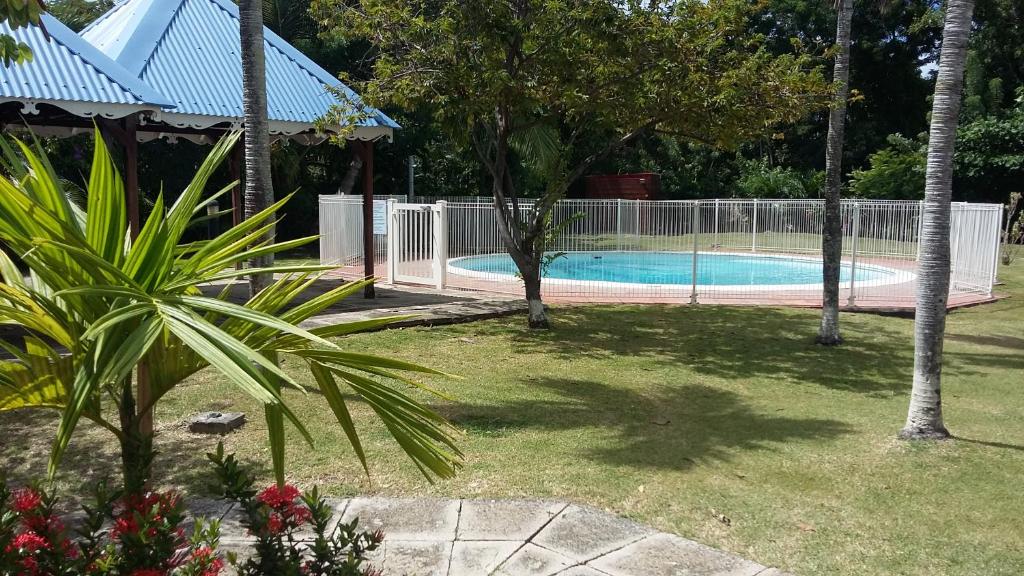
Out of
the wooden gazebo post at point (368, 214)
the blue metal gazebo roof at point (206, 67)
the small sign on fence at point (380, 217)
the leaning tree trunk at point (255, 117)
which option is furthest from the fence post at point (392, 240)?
the leaning tree trunk at point (255, 117)

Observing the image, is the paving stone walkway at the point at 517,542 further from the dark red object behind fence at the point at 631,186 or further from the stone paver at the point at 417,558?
the dark red object behind fence at the point at 631,186

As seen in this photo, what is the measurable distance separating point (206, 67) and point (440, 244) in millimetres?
5341

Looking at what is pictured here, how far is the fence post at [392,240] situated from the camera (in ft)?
55.5

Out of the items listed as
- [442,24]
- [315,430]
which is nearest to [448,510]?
[315,430]

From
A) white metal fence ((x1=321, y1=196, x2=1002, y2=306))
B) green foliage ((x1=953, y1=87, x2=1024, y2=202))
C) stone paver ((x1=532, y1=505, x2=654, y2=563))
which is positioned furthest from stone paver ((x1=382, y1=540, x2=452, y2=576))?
green foliage ((x1=953, y1=87, x2=1024, y2=202))

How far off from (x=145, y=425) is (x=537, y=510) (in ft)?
8.06

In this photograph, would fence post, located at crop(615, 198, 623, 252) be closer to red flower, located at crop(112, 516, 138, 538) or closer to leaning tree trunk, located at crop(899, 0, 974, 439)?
leaning tree trunk, located at crop(899, 0, 974, 439)

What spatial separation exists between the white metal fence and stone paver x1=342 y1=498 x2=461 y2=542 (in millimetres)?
8158

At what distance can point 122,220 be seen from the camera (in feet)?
8.86

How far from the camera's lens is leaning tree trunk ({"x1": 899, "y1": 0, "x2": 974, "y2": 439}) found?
6.42 metres

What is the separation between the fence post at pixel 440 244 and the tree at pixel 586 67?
458cm

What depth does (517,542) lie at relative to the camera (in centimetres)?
443

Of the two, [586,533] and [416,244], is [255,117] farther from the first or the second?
[416,244]

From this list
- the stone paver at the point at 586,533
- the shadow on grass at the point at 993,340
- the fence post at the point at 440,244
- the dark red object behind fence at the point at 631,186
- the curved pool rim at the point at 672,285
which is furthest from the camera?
the dark red object behind fence at the point at 631,186
